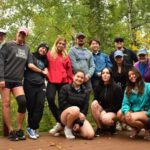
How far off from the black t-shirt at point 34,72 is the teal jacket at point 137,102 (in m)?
1.80

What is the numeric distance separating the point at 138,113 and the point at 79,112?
1.18 meters

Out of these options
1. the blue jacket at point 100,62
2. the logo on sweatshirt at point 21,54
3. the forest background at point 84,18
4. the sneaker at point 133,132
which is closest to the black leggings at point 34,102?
the logo on sweatshirt at point 21,54

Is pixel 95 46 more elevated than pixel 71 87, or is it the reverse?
pixel 95 46

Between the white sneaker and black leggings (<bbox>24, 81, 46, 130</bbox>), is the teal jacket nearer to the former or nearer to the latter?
the white sneaker

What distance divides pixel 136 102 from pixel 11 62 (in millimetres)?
2649

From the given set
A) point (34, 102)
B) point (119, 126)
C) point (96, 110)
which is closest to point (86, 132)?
point (96, 110)

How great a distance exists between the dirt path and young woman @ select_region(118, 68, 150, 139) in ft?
1.32

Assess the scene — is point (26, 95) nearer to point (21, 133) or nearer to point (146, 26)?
point (21, 133)

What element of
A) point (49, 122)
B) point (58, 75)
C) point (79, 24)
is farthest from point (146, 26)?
point (58, 75)

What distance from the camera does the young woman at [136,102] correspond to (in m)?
7.81

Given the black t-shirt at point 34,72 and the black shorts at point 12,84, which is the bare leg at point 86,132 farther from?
the black shorts at point 12,84

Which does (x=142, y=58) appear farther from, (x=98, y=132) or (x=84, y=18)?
(x=84, y=18)

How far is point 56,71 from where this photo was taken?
8367 mm

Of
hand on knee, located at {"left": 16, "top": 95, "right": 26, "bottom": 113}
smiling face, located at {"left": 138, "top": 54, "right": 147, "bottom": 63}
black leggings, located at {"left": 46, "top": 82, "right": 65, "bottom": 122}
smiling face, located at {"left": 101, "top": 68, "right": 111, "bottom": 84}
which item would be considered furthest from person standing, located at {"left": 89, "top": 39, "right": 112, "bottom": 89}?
hand on knee, located at {"left": 16, "top": 95, "right": 26, "bottom": 113}
